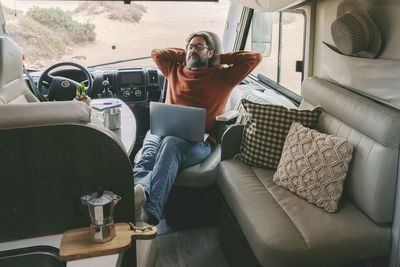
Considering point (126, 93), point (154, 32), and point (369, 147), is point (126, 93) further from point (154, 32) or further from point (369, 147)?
point (369, 147)

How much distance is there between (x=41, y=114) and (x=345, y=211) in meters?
1.45

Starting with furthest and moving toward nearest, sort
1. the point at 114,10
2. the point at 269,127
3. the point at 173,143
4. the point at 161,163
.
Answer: the point at 114,10
the point at 173,143
the point at 161,163
the point at 269,127

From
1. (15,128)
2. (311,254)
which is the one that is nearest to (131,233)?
(15,128)

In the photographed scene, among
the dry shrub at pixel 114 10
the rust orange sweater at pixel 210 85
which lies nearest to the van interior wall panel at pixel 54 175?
the rust orange sweater at pixel 210 85

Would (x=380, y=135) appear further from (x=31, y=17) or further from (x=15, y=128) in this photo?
(x=31, y=17)

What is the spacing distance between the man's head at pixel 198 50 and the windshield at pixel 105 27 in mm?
1227

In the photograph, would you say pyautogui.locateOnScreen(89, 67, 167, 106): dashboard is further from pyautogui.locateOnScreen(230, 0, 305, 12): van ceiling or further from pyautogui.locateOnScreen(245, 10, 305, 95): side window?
pyautogui.locateOnScreen(230, 0, 305, 12): van ceiling

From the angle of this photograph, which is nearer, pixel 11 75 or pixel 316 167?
pixel 316 167

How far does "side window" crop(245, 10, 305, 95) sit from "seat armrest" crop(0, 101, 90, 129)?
2014 millimetres

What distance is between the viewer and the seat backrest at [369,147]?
1553mm

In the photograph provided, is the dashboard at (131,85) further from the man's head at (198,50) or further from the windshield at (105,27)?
the man's head at (198,50)

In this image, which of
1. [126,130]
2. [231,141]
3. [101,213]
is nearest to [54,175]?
[101,213]

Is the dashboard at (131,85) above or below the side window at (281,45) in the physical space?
below

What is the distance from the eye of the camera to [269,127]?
6.87ft
